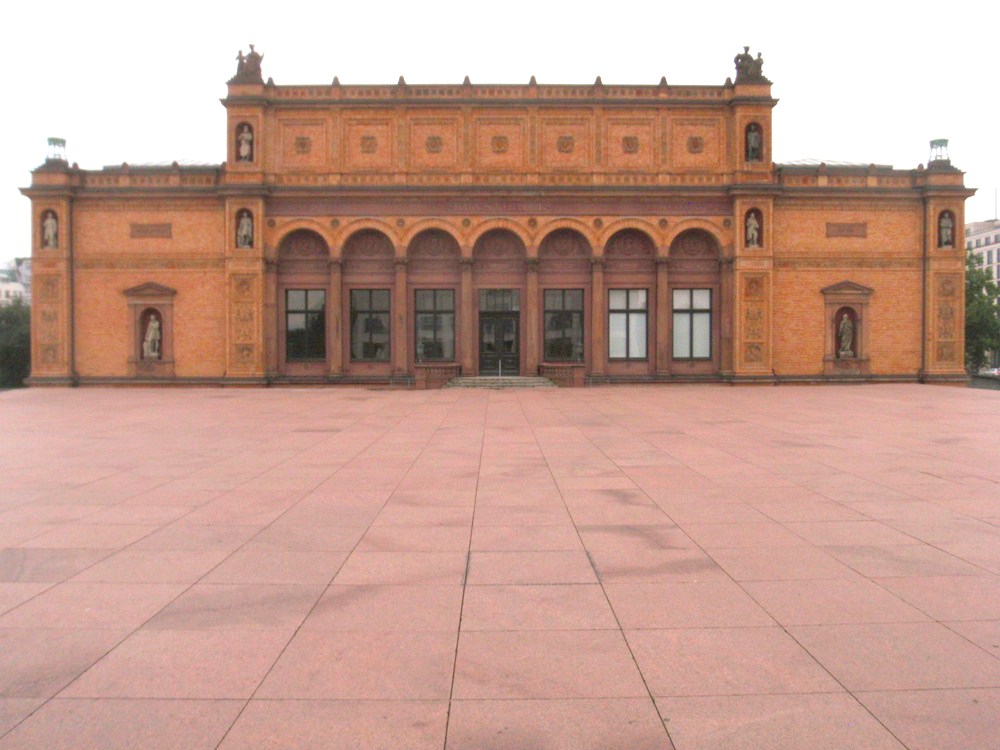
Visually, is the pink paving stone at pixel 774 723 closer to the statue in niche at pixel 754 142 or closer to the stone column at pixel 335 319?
the stone column at pixel 335 319

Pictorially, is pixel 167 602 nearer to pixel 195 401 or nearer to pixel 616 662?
pixel 616 662

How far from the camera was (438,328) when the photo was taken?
3922 cm

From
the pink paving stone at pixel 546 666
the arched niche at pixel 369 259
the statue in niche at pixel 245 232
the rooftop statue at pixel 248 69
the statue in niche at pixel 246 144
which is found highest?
the rooftop statue at pixel 248 69

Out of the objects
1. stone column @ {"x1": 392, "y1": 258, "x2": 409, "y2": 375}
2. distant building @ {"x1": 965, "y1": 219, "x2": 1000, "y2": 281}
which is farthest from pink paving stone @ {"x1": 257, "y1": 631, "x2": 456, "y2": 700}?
distant building @ {"x1": 965, "y1": 219, "x2": 1000, "y2": 281}

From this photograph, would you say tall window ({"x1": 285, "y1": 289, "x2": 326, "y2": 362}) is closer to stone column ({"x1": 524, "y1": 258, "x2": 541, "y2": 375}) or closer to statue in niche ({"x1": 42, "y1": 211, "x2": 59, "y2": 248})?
stone column ({"x1": 524, "y1": 258, "x2": 541, "y2": 375})

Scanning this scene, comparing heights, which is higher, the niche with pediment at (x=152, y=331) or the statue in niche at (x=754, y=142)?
the statue in niche at (x=754, y=142)

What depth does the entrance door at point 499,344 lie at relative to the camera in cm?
3912

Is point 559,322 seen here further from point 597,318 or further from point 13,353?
point 13,353

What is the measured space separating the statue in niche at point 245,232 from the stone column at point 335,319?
4.04 m

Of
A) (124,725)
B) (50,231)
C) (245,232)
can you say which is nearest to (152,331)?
(245,232)

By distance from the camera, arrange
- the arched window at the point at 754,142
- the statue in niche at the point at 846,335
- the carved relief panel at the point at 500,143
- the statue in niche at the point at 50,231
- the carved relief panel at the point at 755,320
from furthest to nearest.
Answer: the statue in niche at the point at 846,335 < the carved relief panel at the point at 500,143 < the statue in niche at the point at 50,231 < the arched window at the point at 754,142 < the carved relief panel at the point at 755,320

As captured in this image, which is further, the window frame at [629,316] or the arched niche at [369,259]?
the window frame at [629,316]

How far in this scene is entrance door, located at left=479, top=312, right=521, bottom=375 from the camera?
128ft

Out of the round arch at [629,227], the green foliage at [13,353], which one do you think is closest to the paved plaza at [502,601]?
the round arch at [629,227]
